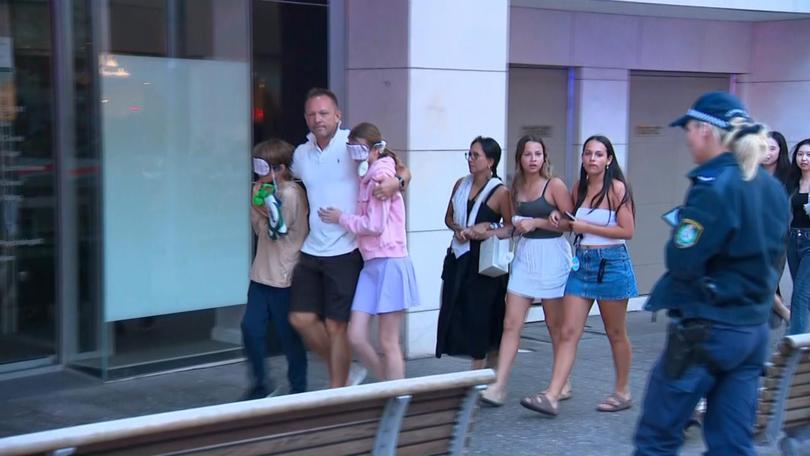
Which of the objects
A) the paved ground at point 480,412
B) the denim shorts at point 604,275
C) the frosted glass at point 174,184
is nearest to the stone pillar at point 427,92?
the paved ground at point 480,412

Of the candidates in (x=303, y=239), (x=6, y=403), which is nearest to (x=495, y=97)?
(x=303, y=239)

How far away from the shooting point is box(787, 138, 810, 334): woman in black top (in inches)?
324

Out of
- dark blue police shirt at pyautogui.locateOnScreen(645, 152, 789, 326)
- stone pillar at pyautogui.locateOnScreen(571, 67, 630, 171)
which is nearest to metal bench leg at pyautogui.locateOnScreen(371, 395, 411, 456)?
dark blue police shirt at pyautogui.locateOnScreen(645, 152, 789, 326)

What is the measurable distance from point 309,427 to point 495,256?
2932 mm

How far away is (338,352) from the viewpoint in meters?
6.29

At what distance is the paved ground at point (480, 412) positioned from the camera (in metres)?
6.20

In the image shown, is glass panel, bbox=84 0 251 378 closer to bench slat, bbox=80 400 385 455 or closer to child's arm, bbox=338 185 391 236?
child's arm, bbox=338 185 391 236

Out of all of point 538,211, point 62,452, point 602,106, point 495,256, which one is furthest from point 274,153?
point 602,106

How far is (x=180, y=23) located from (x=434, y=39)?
188 cm

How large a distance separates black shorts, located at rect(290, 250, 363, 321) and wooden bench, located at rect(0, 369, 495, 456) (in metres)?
1.91

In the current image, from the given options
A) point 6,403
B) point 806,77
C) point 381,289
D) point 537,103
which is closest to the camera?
point 381,289

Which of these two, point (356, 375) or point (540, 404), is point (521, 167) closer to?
point (540, 404)

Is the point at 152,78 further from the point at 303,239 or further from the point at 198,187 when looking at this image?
the point at 303,239

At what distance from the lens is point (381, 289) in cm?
597
